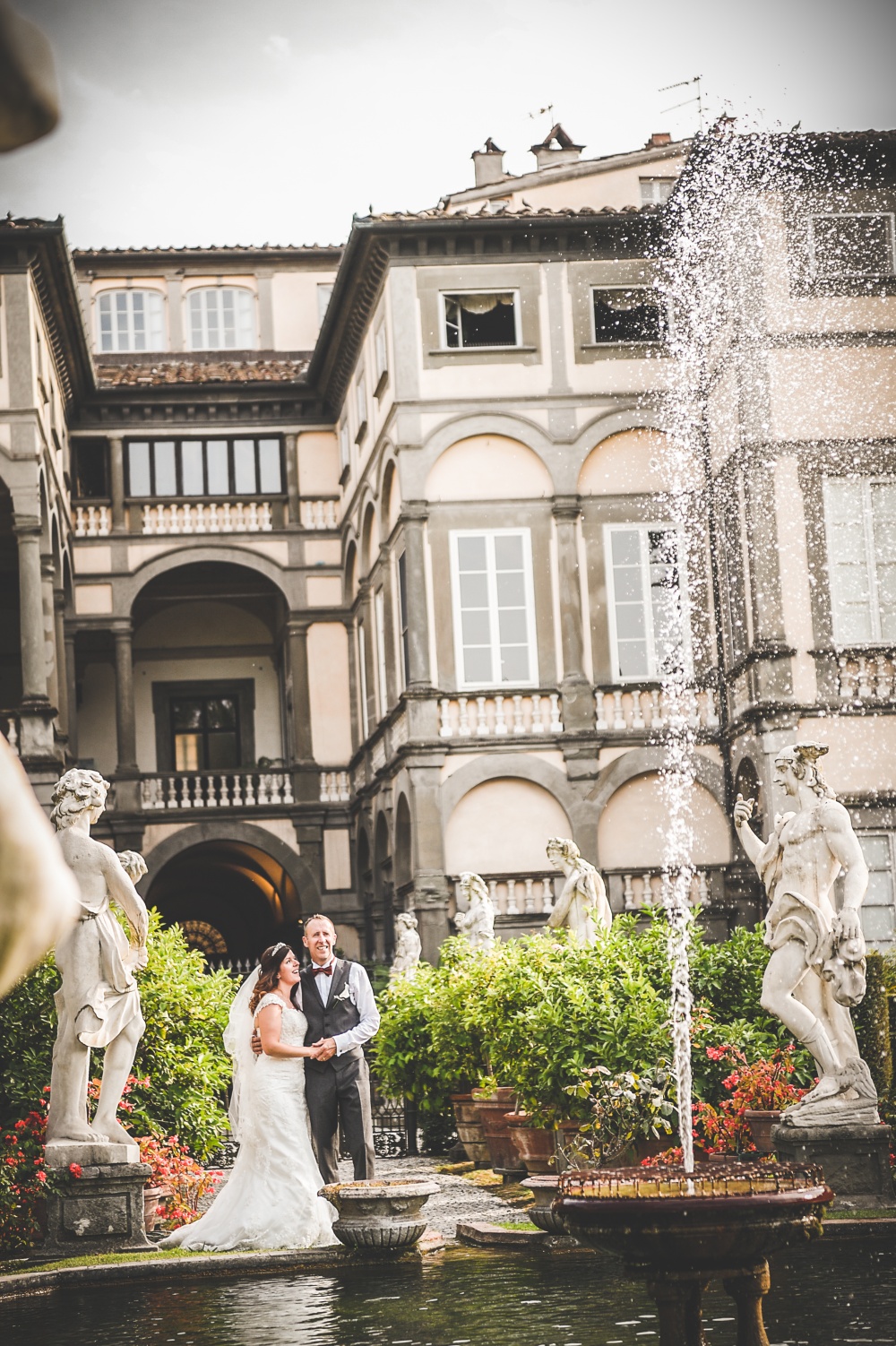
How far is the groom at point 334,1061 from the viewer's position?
10445mm

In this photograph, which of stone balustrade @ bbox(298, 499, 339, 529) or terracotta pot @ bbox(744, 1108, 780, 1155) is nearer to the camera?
terracotta pot @ bbox(744, 1108, 780, 1155)

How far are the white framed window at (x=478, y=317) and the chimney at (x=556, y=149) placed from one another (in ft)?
21.4

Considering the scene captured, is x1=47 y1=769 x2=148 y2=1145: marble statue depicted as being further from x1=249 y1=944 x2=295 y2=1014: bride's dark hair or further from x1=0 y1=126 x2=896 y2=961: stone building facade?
x1=0 y1=126 x2=896 y2=961: stone building facade

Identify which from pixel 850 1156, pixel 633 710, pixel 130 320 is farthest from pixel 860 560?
pixel 130 320

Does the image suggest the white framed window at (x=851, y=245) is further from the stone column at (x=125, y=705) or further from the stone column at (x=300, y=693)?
the stone column at (x=125, y=705)

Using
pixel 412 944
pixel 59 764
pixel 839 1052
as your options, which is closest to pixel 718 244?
pixel 412 944

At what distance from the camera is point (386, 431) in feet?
85.6

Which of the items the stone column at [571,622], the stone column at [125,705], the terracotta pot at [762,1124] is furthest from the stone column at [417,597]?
the terracotta pot at [762,1124]

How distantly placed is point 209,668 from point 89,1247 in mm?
26231

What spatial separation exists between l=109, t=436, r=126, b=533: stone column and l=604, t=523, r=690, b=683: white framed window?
10978 mm

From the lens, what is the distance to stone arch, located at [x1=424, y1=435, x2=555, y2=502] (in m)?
25.0

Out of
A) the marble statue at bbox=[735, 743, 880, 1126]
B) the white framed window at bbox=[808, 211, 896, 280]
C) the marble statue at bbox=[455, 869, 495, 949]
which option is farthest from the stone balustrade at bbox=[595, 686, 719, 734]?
Result: the marble statue at bbox=[735, 743, 880, 1126]

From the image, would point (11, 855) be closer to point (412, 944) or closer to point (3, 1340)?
point (3, 1340)

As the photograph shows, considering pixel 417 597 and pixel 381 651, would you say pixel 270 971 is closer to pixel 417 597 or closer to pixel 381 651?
pixel 417 597
